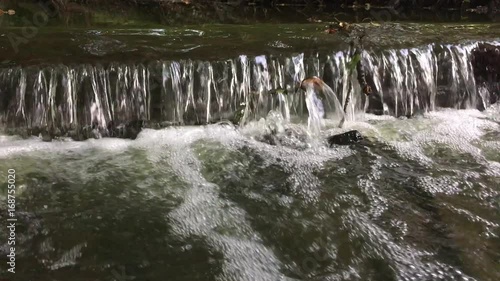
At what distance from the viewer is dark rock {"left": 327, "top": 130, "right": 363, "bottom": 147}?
177 inches

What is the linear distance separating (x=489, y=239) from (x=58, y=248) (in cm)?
262

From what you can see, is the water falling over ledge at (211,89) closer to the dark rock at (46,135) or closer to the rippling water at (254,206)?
the dark rock at (46,135)

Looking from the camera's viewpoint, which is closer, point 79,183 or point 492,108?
point 79,183

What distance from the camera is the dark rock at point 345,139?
4.49 meters

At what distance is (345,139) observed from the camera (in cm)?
451

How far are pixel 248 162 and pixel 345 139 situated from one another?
102 cm

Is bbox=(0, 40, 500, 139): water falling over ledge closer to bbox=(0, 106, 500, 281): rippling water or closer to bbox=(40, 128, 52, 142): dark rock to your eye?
bbox=(40, 128, 52, 142): dark rock

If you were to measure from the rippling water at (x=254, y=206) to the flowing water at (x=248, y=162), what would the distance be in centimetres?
1

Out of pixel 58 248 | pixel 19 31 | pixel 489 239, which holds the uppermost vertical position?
pixel 19 31

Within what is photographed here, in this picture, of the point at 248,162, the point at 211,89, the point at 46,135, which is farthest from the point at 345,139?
the point at 46,135

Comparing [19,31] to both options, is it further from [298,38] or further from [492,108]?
[492,108]

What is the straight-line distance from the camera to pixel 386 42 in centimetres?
573

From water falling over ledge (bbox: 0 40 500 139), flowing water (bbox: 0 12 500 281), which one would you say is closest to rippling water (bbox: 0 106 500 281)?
flowing water (bbox: 0 12 500 281)

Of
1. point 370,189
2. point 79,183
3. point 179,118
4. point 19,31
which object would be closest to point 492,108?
point 370,189
